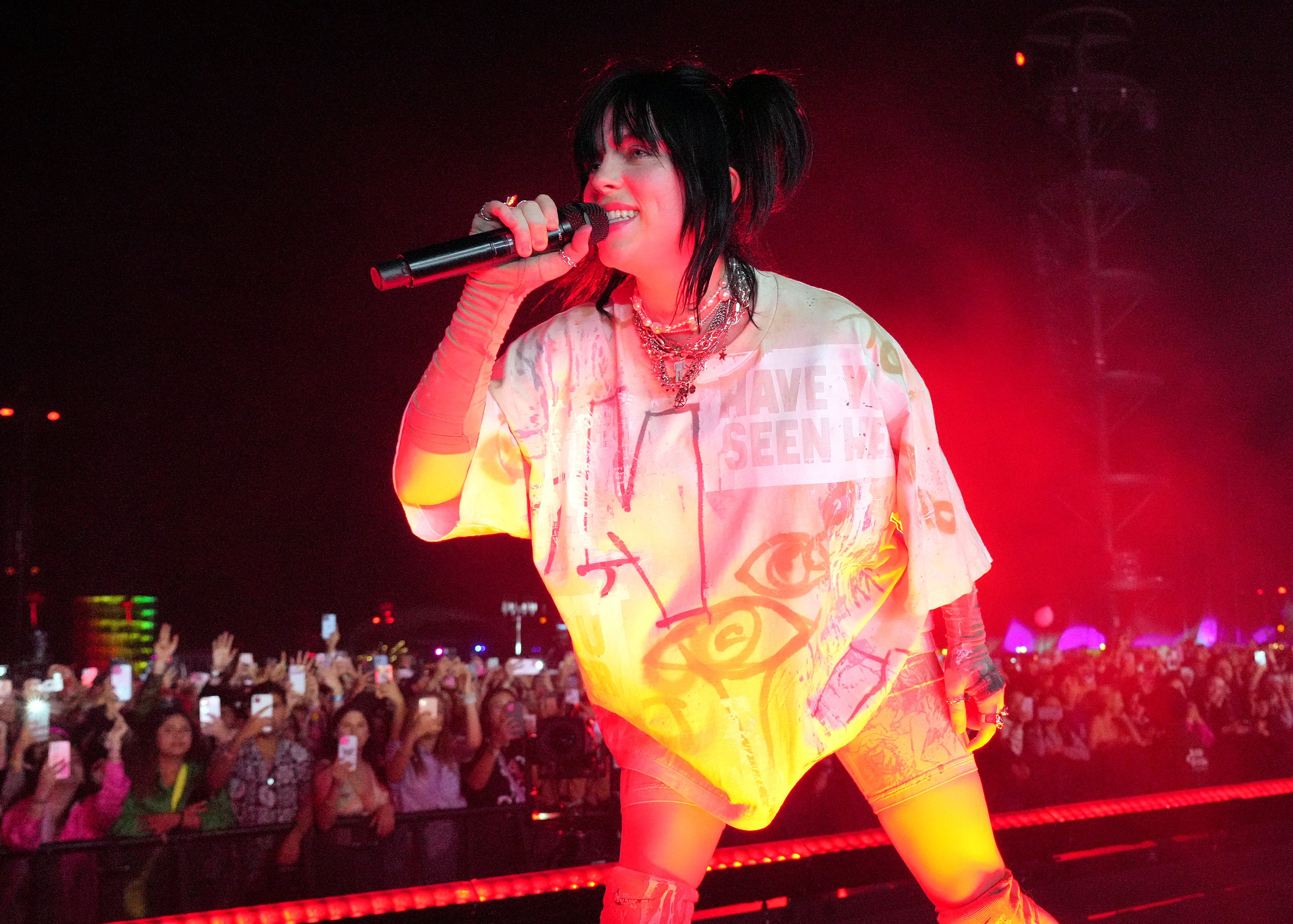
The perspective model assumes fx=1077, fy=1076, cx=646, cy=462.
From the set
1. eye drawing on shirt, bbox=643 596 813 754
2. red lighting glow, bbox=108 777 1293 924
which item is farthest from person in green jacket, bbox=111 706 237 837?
eye drawing on shirt, bbox=643 596 813 754

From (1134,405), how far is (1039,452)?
36.1 inches

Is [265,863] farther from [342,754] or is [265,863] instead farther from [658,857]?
[658,857]

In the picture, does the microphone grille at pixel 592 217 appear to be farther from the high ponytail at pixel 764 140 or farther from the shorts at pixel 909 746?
the shorts at pixel 909 746

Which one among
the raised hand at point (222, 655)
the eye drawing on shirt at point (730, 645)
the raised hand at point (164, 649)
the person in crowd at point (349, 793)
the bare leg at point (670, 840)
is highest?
the eye drawing on shirt at point (730, 645)

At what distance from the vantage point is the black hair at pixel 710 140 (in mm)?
1218

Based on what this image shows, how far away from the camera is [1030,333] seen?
8.84 meters

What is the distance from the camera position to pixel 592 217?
A: 1.14 metres

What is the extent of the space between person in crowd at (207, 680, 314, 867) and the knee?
240 cm

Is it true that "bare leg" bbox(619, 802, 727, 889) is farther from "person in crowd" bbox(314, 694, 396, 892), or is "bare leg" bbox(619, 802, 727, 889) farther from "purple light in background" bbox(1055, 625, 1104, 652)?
"purple light in background" bbox(1055, 625, 1104, 652)

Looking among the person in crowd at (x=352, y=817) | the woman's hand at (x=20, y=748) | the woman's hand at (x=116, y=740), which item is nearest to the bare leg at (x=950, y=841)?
the person in crowd at (x=352, y=817)

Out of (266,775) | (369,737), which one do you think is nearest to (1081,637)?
(369,737)

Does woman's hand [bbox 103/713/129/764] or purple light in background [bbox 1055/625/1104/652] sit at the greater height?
woman's hand [bbox 103/713/129/764]

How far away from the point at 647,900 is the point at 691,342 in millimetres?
636

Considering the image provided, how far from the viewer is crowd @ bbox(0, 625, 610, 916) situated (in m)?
3.23
